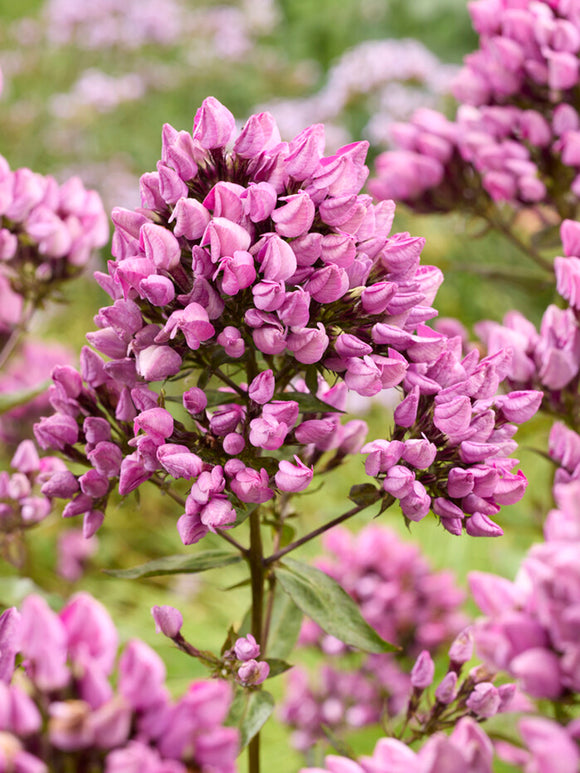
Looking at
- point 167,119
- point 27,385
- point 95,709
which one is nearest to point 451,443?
point 95,709

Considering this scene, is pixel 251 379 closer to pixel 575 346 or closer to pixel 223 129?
pixel 223 129

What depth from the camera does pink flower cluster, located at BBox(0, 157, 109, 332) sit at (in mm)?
868

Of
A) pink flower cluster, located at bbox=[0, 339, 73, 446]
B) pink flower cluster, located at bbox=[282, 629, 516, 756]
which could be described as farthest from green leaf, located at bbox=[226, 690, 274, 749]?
pink flower cluster, located at bbox=[0, 339, 73, 446]

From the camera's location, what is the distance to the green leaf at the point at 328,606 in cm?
63

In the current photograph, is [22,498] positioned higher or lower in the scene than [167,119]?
higher

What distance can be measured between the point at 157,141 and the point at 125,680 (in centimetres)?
332

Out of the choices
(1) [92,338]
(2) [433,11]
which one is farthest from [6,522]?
(2) [433,11]

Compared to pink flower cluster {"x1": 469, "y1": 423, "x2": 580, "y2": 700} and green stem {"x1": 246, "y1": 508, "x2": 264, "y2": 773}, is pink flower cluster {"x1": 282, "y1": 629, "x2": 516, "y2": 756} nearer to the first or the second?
green stem {"x1": 246, "y1": 508, "x2": 264, "y2": 773}

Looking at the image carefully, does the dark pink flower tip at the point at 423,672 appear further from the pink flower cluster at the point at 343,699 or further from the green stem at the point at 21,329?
the green stem at the point at 21,329

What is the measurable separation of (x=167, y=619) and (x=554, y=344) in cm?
46

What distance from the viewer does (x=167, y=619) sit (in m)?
0.60

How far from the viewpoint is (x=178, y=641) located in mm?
617

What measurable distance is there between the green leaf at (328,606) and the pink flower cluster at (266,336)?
0.12 metres

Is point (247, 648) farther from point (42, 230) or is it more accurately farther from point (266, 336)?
point (42, 230)
